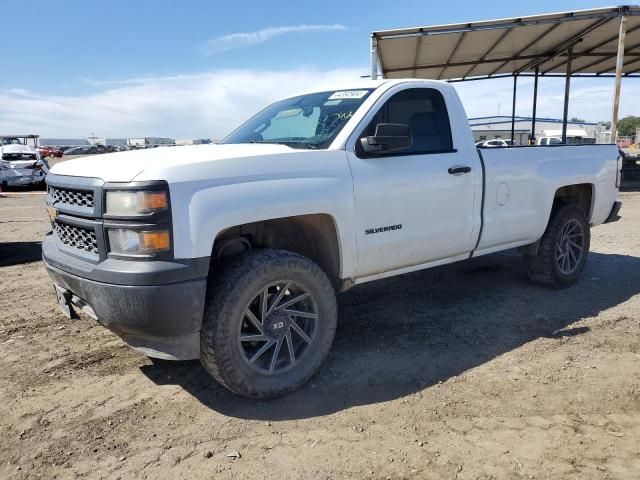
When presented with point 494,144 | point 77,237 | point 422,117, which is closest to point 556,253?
point 494,144

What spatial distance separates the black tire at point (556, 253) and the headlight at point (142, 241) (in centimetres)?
407

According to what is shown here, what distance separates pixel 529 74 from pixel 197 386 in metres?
19.9

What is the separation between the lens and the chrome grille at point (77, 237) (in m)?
2.95

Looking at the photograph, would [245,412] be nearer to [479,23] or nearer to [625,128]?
[479,23]

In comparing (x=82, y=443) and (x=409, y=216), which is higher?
(x=409, y=216)

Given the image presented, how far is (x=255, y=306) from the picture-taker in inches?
128

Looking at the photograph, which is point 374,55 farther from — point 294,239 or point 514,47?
point 294,239

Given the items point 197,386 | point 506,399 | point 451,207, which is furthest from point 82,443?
point 451,207

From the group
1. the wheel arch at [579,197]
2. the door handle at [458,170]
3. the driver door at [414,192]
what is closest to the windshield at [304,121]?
the driver door at [414,192]

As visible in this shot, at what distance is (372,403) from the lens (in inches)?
123

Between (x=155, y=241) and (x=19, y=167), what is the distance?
18.6 meters

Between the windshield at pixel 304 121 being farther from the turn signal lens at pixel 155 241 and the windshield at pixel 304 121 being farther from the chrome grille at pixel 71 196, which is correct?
the chrome grille at pixel 71 196

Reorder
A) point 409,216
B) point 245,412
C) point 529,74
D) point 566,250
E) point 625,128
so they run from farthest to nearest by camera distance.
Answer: point 625,128, point 529,74, point 566,250, point 409,216, point 245,412

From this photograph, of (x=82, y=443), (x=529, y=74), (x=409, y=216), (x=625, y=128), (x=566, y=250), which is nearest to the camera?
(x=82, y=443)
